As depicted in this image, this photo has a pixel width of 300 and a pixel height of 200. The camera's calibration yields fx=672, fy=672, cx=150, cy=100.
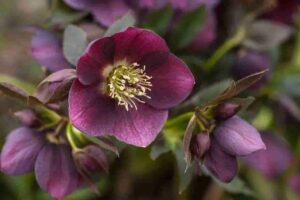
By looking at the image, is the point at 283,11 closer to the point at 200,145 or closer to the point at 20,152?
the point at 200,145

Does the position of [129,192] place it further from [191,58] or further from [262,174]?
[191,58]

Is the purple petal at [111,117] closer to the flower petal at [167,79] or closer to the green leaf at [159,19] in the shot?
the flower petal at [167,79]

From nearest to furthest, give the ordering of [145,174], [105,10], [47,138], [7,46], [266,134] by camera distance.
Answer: [47,138] < [105,10] < [266,134] < [145,174] < [7,46]

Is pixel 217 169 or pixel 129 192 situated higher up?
pixel 217 169

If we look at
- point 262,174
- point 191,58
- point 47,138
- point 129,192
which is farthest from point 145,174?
point 47,138

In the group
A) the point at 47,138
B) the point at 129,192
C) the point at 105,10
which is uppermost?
the point at 105,10

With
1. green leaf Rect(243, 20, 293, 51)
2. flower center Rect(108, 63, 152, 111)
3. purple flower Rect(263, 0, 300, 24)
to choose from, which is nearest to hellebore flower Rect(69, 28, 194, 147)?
flower center Rect(108, 63, 152, 111)

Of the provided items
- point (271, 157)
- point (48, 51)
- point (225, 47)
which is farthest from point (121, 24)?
point (271, 157)
